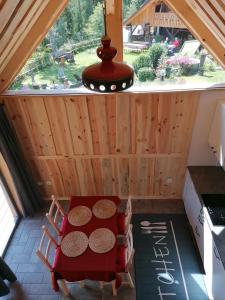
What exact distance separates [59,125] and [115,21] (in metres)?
1.47

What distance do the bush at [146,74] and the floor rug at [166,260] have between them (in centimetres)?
209

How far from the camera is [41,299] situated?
Result: 300 cm

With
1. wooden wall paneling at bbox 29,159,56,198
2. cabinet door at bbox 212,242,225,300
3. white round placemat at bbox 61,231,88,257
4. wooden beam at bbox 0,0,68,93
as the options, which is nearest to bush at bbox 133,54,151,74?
wooden beam at bbox 0,0,68,93

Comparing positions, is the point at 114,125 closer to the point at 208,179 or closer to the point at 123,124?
the point at 123,124

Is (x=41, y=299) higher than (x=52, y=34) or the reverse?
the reverse

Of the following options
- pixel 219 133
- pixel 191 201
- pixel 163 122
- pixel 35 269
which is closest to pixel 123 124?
pixel 163 122

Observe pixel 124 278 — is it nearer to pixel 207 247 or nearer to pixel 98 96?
pixel 207 247

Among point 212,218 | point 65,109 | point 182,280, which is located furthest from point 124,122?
point 182,280

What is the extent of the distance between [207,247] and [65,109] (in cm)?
245

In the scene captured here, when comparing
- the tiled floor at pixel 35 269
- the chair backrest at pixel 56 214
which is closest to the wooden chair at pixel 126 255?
the tiled floor at pixel 35 269

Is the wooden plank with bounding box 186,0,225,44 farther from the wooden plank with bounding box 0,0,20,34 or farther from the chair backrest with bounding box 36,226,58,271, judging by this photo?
the chair backrest with bounding box 36,226,58,271

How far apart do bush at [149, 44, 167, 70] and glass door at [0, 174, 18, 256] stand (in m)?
2.61

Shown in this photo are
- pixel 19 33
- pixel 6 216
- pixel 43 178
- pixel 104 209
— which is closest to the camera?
pixel 19 33

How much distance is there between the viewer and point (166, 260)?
3318mm
